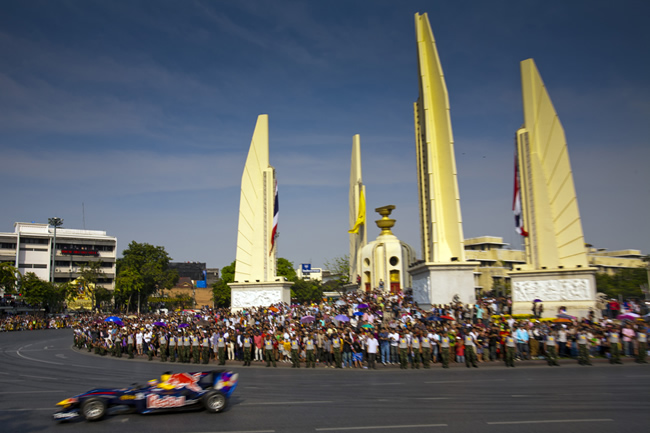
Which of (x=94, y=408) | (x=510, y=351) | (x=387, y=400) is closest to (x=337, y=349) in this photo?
(x=510, y=351)

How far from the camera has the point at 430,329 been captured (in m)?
20.0

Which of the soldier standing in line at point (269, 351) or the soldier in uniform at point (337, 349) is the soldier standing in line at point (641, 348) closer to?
the soldier in uniform at point (337, 349)

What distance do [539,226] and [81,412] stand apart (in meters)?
27.6

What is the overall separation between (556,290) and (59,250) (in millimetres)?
84153

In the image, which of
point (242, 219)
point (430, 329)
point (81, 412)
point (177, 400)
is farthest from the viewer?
point (242, 219)

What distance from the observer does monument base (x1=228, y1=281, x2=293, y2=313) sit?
37.0m

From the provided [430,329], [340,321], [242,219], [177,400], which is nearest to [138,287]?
[242,219]

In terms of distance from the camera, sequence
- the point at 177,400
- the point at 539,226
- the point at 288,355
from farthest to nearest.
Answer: the point at 539,226 → the point at 288,355 → the point at 177,400

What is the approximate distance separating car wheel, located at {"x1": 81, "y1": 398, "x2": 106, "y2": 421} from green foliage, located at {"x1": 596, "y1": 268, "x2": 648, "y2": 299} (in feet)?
219

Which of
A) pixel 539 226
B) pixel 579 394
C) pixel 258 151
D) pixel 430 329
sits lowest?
pixel 579 394

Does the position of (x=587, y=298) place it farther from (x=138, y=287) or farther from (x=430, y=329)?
(x=138, y=287)

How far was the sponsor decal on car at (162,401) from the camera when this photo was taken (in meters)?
11.1

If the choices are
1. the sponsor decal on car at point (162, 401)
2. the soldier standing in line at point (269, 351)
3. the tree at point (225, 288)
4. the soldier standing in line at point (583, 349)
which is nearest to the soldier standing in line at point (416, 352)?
the soldier standing in line at point (269, 351)

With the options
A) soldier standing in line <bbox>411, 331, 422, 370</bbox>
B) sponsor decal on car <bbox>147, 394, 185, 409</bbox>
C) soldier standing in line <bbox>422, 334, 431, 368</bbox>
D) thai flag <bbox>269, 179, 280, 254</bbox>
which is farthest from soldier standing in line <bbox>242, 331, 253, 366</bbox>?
thai flag <bbox>269, 179, 280, 254</bbox>
